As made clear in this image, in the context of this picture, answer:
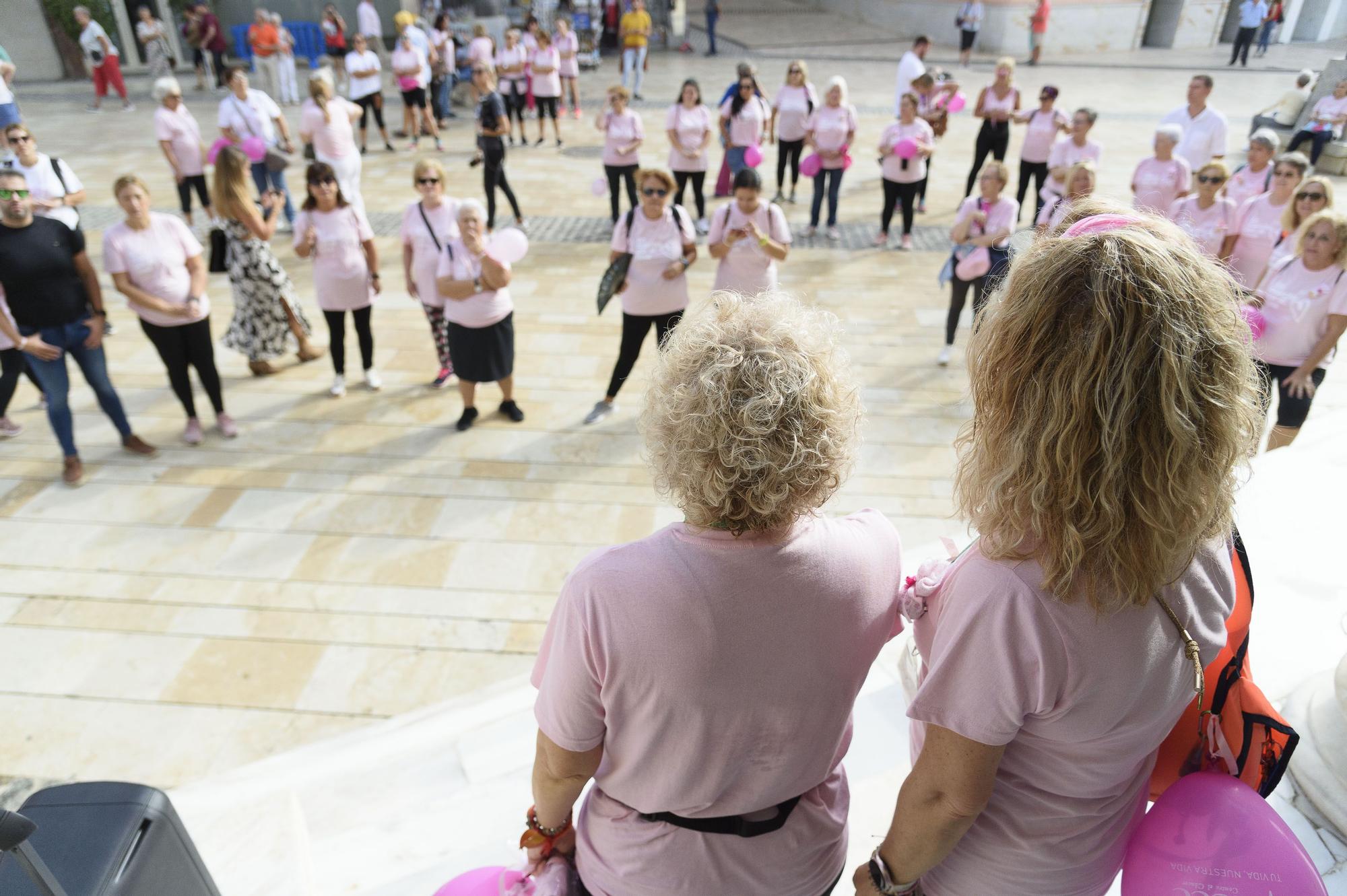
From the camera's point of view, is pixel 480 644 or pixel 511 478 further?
pixel 511 478

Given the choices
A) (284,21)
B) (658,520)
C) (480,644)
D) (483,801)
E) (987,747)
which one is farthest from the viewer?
(284,21)

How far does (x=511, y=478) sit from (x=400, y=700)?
1.79m

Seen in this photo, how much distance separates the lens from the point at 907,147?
8.02 metres

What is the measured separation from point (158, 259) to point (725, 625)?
4722 mm

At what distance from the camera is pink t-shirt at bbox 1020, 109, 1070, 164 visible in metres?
8.39

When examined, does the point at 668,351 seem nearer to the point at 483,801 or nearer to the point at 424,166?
the point at 483,801

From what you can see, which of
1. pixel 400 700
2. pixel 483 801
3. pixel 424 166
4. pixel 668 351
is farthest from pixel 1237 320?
pixel 424 166

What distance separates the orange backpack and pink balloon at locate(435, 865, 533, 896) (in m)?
1.27

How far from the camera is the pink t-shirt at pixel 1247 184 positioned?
612 cm

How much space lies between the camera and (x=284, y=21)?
1947cm

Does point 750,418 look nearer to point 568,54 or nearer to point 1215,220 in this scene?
point 1215,220

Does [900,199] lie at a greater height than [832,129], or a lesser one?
lesser

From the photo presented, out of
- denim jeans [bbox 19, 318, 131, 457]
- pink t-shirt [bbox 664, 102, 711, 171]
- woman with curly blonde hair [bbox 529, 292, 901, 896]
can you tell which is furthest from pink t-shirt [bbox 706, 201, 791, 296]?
woman with curly blonde hair [bbox 529, 292, 901, 896]

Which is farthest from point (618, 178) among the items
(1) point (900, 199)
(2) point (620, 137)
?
Answer: (1) point (900, 199)
